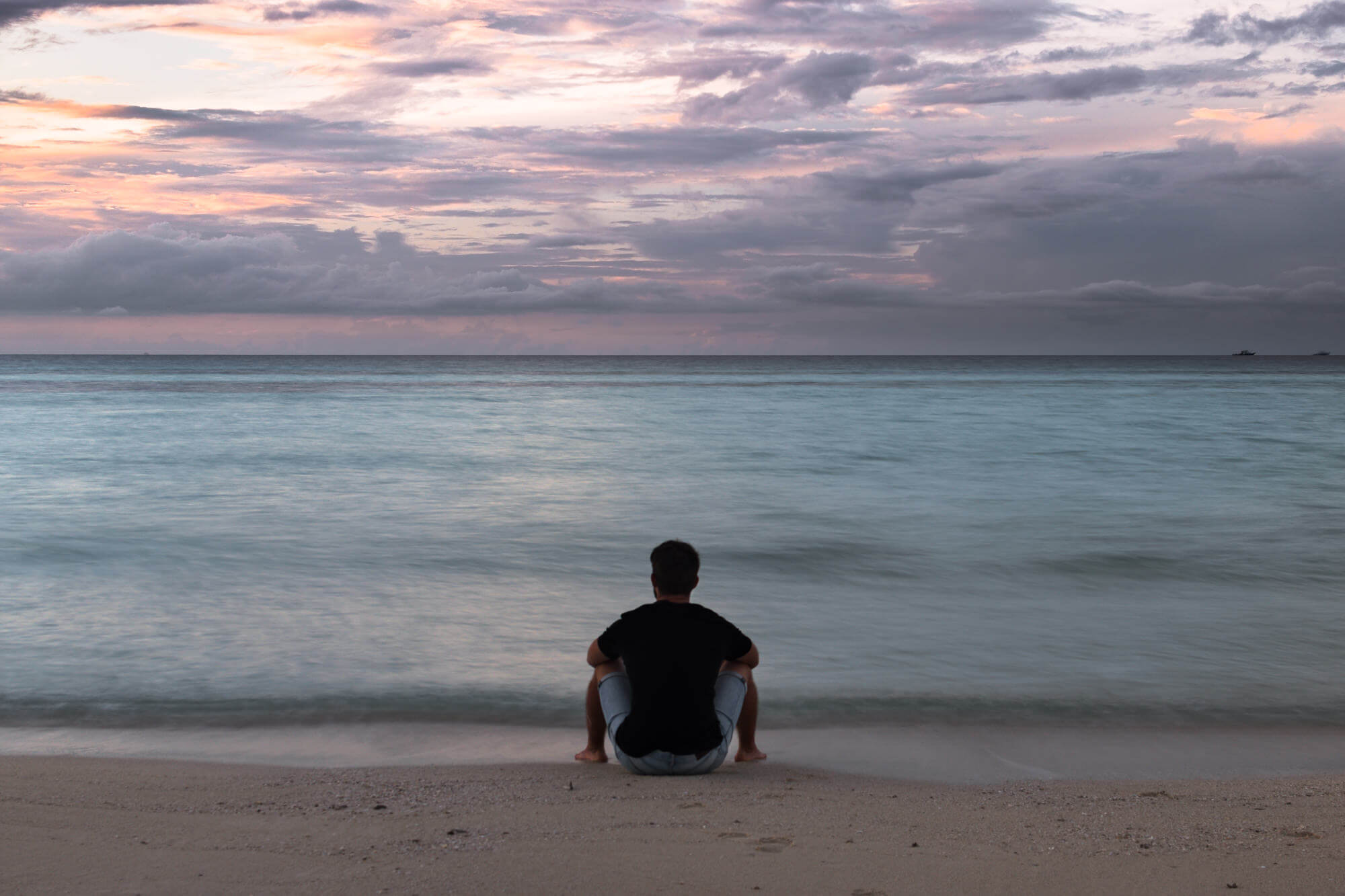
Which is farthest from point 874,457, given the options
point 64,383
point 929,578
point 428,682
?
point 64,383

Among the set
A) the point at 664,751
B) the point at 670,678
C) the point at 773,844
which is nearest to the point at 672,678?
the point at 670,678

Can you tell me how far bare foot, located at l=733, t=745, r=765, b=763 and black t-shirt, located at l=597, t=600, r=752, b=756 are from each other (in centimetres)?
38

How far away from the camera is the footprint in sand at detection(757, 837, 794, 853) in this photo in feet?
11.1

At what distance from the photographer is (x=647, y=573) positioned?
9812 mm

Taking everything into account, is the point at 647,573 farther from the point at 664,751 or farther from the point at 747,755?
the point at 664,751

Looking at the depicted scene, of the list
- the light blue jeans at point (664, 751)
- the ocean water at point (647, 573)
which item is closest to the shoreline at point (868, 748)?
the ocean water at point (647, 573)

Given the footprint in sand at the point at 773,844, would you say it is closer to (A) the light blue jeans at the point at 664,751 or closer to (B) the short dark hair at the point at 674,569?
(A) the light blue jeans at the point at 664,751

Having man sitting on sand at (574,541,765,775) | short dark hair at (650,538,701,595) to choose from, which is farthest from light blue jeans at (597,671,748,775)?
short dark hair at (650,538,701,595)

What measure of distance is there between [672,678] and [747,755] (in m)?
0.71

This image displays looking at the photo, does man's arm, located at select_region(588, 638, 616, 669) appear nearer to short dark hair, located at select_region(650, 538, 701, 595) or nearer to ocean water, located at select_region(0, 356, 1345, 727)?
short dark hair, located at select_region(650, 538, 701, 595)

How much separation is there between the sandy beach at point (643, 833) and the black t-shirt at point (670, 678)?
18cm

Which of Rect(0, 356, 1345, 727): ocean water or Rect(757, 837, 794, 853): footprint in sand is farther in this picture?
Rect(0, 356, 1345, 727): ocean water

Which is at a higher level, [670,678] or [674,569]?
[674,569]

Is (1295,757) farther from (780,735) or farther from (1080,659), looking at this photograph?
(780,735)
